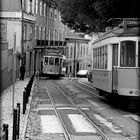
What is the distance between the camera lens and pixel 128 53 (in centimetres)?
1738

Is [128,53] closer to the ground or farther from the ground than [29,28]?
closer to the ground

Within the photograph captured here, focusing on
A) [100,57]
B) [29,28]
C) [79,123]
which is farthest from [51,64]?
[79,123]

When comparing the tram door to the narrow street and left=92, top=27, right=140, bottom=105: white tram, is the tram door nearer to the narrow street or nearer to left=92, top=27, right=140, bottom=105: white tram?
left=92, top=27, right=140, bottom=105: white tram

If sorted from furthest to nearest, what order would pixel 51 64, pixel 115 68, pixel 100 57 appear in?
1. pixel 51 64
2. pixel 100 57
3. pixel 115 68

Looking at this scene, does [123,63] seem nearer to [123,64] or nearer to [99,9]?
[123,64]

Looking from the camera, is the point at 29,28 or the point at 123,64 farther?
the point at 29,28

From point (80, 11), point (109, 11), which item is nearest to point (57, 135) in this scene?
point (109, 11)

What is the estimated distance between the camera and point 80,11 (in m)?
28.7

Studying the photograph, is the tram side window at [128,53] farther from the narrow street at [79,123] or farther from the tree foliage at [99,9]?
the tree foliage at [99,9]

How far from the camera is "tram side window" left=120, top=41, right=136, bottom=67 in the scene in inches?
679

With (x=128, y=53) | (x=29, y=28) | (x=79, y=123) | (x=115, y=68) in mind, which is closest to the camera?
(x=79, y=123)

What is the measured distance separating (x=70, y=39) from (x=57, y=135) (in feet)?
234

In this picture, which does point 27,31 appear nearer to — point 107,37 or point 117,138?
point 107,37

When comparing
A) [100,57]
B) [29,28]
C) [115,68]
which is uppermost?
[29,28]
